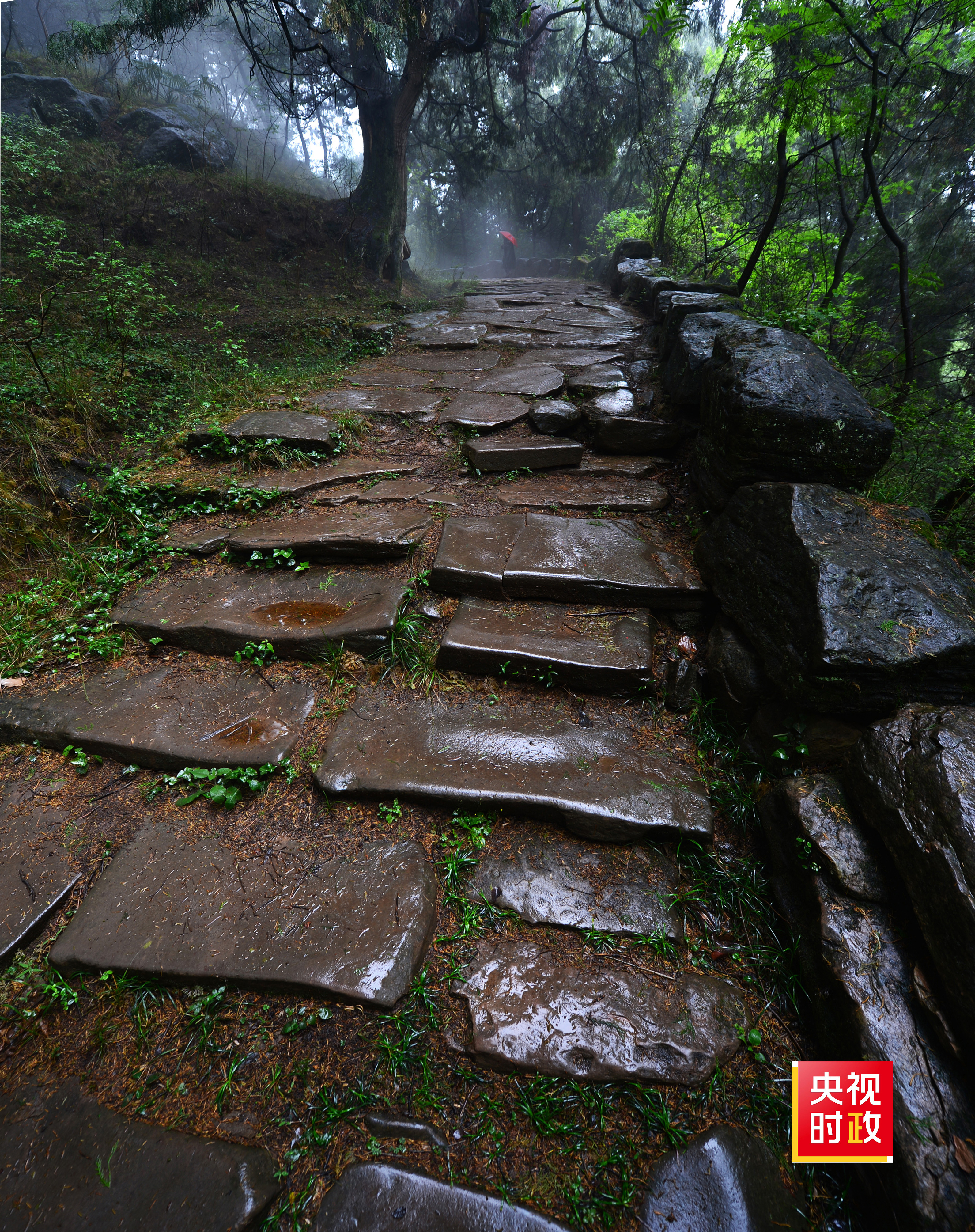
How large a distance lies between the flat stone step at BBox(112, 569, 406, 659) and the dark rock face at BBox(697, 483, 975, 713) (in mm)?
1393

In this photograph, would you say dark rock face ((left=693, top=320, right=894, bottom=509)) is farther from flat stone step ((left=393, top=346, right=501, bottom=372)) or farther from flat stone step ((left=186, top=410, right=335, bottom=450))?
flat stone step ((left=393, top=346, right=501, bottom=372))

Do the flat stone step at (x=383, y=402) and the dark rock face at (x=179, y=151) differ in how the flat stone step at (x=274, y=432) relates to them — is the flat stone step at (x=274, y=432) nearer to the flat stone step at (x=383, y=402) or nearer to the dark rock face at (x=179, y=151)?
the flat stone step at (x=383, y=402)

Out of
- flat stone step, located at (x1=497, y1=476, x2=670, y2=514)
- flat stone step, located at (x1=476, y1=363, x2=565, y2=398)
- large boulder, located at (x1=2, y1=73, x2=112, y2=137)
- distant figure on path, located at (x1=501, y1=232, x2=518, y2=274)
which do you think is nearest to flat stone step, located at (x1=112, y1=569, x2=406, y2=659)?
flat stone step, located at (x1=497, y1=476, x2=670, y2=514)

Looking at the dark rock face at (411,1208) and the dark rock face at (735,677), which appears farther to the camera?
the dark rock face at (735,677)

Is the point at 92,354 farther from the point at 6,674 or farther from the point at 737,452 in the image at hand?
the point at 737,452

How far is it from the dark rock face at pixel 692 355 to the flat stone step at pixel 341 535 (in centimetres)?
167

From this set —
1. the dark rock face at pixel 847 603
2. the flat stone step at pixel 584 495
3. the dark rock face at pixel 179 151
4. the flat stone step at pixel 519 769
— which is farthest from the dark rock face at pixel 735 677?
the dark rock face at pixel 179 151

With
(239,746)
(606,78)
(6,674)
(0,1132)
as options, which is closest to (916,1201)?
(0,1132)

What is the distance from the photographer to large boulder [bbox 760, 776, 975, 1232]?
958 mm

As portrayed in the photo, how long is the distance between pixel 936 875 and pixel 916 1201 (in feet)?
1.83

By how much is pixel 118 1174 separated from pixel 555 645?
1.73 metres

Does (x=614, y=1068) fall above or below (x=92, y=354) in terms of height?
below

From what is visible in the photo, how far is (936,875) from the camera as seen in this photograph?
3.69 feet

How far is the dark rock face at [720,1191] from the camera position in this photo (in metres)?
1.02
